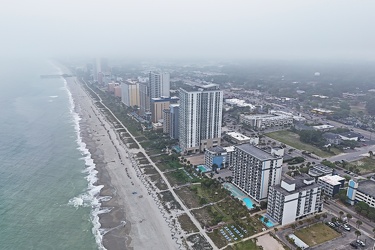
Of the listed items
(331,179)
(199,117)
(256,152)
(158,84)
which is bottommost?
(331,179)

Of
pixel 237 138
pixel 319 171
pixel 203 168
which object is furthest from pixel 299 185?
pixel 237 138

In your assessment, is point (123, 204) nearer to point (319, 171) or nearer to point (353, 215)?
point (353, 215)

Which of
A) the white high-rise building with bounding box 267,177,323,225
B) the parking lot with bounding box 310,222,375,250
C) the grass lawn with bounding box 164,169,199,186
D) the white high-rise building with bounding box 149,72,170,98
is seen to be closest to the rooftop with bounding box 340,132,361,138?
the white high-rise building with bounding box 267,177,323,225

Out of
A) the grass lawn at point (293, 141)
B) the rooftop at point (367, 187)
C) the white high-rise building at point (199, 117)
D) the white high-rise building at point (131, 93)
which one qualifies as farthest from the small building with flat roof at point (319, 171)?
the white high-rise building at point (131, 93)

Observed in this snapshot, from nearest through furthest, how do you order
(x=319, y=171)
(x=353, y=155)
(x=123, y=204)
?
(x=123, y=204)
(x=319, y=171)
(x=353, y=155)

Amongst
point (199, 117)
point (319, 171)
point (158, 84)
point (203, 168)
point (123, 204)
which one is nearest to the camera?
point (123, 204)

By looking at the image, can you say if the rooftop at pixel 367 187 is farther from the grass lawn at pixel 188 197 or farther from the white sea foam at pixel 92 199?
the white sea foam at pixel 92 199
